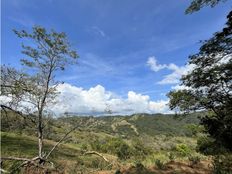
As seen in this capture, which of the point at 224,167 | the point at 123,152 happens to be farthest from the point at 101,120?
the point at 123,152

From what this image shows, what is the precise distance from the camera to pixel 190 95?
15.9 m

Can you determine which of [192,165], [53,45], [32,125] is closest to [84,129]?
[32,125]

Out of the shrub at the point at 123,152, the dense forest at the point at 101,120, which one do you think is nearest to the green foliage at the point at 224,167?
the dense forest at the point at 101,120

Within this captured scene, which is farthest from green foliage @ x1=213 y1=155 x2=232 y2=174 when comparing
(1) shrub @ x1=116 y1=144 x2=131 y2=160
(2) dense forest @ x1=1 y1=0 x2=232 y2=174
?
(1) shrub @ x1=116 y1=144 x2=131 y2=160

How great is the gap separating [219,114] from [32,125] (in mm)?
9489

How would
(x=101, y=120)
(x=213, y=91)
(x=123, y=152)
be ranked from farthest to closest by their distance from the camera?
1. (x=123, y=152)
2. (x=213, y=91)
3. (x=101, y=120)

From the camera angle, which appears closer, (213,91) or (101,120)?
(101,120)

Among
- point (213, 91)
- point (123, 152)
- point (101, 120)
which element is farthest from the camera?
point (123, 152)

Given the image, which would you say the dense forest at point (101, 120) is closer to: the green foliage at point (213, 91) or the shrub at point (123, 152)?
the green foliage at point (213, 91)

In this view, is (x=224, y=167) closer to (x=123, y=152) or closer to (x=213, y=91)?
(x=213, y=91)

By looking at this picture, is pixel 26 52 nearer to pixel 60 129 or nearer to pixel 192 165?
pixel 60 129

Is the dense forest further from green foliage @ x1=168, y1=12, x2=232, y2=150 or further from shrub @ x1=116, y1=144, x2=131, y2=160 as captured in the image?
shrub @ x1=116, y1=144, x2=131, y2=160

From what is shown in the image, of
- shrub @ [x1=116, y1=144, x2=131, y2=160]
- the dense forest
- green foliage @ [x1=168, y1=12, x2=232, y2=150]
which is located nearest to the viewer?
the dense forest

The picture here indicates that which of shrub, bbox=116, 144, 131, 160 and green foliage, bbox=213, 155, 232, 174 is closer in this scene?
green foliage, bbox=213, 155, 232, 174
